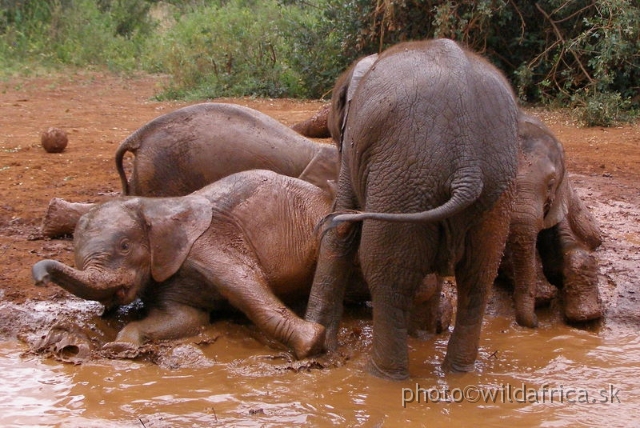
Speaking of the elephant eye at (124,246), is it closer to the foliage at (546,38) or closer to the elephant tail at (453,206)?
the elephant tail at (453,206)

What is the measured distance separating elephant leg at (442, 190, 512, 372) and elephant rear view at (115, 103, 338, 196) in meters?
2.01

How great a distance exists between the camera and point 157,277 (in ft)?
15.9

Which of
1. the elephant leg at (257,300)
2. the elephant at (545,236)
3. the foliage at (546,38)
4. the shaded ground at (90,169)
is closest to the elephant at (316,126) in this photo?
the shaded ground at (90,169)

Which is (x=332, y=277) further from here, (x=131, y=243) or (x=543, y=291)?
(x=543, y=291)

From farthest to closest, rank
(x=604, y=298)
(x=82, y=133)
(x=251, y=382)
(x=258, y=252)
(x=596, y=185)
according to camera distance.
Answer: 1. (x=82, y=133)
2. (x=596, y=185)
3. (x=604, y=298)
4. (x=258, y=252)
5. (x=251, y=382)

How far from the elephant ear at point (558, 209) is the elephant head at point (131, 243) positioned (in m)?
2.04

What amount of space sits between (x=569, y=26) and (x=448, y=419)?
9062 mm

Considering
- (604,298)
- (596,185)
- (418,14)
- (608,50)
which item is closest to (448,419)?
(604,298)

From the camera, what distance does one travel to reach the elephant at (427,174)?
12.4 feet

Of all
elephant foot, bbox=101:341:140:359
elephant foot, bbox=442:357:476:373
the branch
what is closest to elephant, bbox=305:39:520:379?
elephant foot, bbox=442:357:476:373

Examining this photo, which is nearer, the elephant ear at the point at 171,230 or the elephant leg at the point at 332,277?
the elephant leg at the point at 332,277

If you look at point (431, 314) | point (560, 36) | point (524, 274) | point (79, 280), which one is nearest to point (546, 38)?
point (560, 36)

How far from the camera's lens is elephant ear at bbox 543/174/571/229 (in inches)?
217

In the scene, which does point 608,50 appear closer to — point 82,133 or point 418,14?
point 418,14
